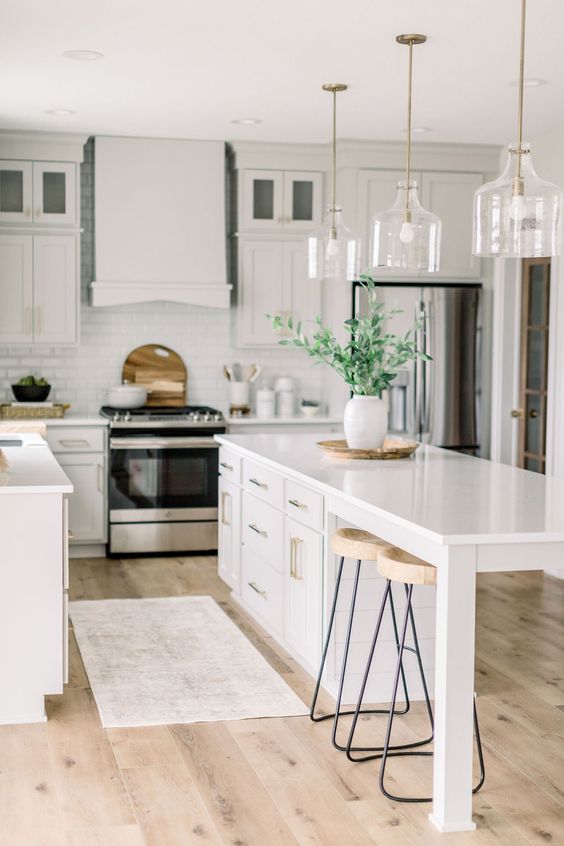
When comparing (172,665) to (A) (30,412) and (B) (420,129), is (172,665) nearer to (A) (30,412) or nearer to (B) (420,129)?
(A) (30,412)

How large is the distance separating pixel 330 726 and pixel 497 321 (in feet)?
12.9

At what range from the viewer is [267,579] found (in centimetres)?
505

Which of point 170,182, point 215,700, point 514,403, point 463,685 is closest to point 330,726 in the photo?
point 215,700

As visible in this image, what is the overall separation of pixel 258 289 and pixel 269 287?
77 mm

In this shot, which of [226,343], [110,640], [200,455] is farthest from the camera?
[226,343]

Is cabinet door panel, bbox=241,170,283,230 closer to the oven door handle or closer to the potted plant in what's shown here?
the oven door handle

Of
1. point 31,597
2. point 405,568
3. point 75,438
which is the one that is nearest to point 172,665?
point 31,597

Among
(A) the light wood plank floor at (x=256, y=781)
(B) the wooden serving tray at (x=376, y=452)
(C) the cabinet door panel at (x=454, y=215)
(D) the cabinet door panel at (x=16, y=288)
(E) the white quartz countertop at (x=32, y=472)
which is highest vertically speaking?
(C) the cabinet door panel at (x=454, y=215)

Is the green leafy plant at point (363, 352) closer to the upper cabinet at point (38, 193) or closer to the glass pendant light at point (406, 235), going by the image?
the glass pendant light at point (406, 235)

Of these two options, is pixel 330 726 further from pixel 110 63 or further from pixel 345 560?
pixel 110 63

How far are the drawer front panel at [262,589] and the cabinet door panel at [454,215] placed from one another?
9.00 feet

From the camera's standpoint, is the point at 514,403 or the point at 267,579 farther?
the point at 514,403

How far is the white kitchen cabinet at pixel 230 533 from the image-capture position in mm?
5609

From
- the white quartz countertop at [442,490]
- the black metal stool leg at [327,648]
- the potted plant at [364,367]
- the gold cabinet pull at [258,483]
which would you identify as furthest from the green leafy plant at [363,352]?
the black metal stool leg at [327,648]
